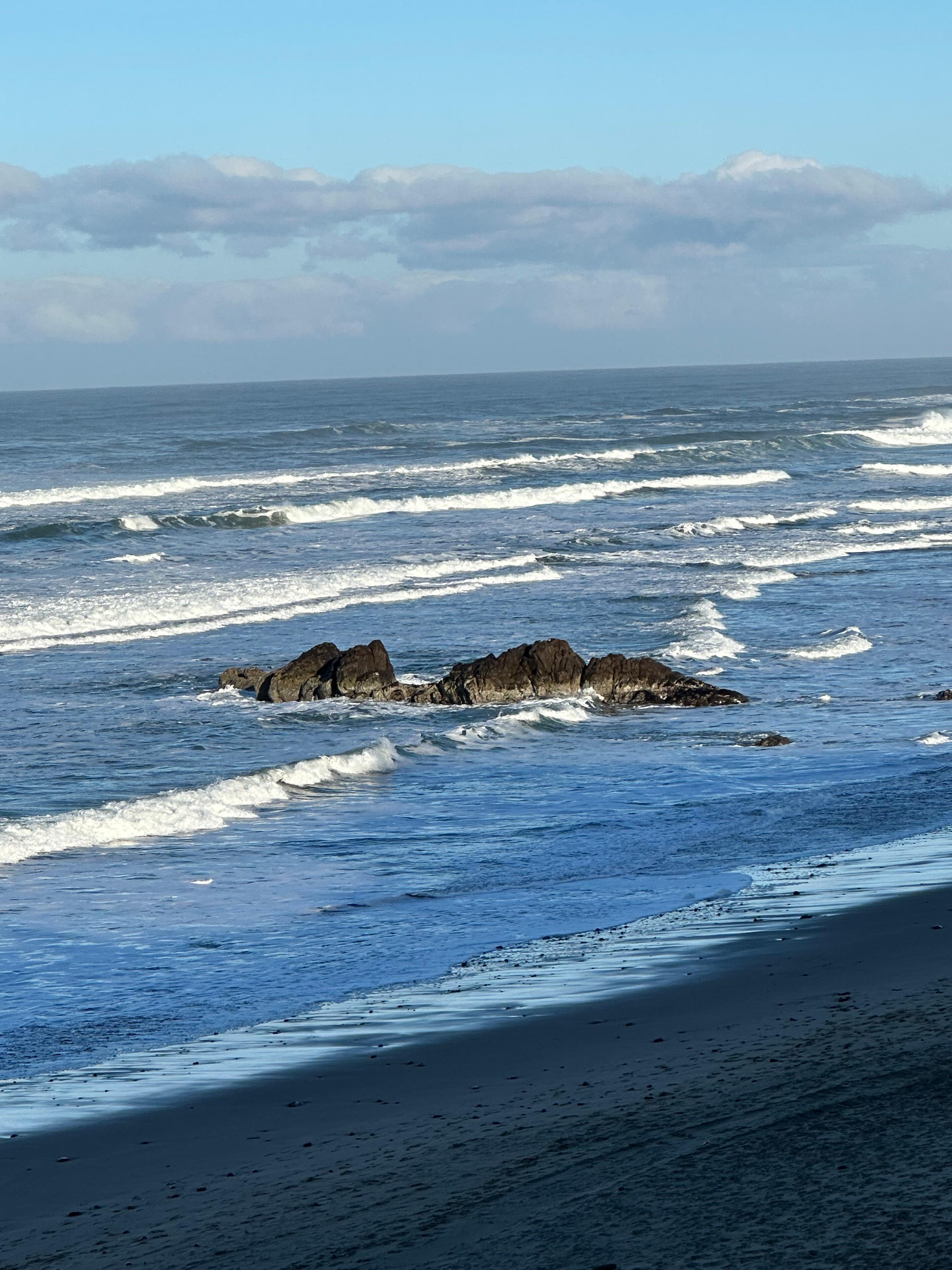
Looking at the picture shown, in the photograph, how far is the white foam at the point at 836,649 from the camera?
73.2ft

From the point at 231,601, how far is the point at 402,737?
12.6 metres

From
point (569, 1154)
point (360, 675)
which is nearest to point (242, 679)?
point (360, 675)

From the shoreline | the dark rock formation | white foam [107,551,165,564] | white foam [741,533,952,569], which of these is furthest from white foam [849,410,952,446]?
the shoreline

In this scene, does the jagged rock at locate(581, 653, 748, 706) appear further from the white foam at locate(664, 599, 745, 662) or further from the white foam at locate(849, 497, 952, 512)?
the white foam at locate(849, 497, 952, 512)

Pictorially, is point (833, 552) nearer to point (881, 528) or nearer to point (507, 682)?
point (881, 528)

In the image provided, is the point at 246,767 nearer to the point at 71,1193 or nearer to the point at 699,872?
the point at 699,872

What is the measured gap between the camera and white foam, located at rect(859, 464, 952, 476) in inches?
2347

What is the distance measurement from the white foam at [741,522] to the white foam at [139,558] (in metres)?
14.3

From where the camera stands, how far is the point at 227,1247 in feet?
17.7

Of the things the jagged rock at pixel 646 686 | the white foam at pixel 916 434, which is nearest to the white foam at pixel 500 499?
the white foam at pixel 916 434

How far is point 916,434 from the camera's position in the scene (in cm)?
8081

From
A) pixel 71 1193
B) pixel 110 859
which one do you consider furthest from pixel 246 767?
pixel 71 1193

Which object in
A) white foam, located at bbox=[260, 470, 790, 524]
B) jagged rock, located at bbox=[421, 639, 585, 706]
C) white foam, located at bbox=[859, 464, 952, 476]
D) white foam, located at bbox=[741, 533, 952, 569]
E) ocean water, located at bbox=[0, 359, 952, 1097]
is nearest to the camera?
ocean water, located at bbox=[0, 359, 952, 1097]

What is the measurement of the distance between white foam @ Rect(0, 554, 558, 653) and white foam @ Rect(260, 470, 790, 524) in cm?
1264
